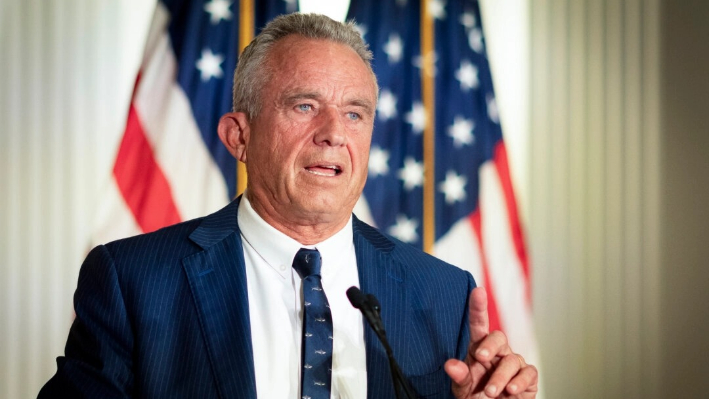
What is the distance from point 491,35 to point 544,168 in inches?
28.8

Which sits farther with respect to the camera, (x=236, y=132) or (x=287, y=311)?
(x=236, y=132)

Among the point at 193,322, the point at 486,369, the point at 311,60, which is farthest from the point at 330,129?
the point at 486,369

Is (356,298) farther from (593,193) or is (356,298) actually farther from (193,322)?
(593,193)

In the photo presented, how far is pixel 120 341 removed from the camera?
157 centimetres

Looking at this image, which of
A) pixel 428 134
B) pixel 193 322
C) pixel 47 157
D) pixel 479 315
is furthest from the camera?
pixel 428 134

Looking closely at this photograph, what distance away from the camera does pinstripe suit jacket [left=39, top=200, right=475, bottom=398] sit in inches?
60.7

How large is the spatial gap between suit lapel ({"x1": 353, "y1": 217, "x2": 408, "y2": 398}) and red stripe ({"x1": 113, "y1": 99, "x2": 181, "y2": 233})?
4.74 ft

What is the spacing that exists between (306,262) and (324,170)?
Result: 231 millimetres

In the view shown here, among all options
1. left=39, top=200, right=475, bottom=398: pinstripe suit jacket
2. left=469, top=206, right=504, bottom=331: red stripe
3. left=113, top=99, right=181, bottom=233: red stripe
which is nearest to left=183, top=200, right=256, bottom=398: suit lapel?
left=39, top=200, right=475, bottom=398: pinstripe suit jacket

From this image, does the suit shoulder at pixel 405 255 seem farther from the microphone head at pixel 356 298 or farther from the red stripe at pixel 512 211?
the red stripe at pixel 512 211

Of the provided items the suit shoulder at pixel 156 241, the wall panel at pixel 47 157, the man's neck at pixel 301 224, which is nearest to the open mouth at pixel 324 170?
the man's neck at pixel 301 224

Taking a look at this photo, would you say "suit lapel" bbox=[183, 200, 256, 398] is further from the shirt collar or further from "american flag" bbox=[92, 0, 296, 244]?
"american flag" bbox=[92, 0, 296, 244]

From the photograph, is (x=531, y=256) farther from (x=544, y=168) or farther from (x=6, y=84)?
(x=6, y=84)

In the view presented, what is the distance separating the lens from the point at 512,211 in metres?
3.52
